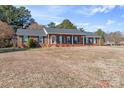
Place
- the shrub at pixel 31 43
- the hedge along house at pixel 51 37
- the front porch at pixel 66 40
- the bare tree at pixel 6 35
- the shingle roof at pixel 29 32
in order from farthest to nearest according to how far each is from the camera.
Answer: the front porch at pixel 66 40 < the shingle roof at pixel 29 32 < the hedge along house at pixel 51 37 < the bare tree at pixel 6 35 < the shrub at pixel 31 43

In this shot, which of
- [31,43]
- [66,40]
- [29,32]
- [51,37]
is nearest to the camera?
[31,43]

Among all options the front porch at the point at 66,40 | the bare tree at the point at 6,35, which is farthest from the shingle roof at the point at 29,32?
the bare tree at the point at 6,35

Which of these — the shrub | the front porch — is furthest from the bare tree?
the front porch

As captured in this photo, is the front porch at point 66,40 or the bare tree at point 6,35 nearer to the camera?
the bare tree at point 6,35

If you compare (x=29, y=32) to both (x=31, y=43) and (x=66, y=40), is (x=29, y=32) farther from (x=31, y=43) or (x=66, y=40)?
(x=66, y=40)

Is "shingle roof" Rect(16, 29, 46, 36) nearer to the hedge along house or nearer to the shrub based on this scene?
the hedge along house

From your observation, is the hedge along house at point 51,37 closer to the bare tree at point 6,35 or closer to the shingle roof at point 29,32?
the shingle roof at point 29,32

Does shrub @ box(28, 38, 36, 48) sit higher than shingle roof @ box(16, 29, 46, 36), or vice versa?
shingle roof @ box(16, 29, 46, 36)

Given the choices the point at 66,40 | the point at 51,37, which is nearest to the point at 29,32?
the point at 51,37

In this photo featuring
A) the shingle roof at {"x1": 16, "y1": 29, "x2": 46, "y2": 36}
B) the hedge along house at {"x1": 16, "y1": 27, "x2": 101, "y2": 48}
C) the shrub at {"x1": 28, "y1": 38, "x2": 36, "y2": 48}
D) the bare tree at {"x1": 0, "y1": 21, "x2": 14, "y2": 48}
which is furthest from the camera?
the shingle roof at {"x1": 16, "y1": 29, "x2": 46, "y2": 36}

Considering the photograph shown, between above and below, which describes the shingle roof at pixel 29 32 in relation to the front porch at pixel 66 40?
above

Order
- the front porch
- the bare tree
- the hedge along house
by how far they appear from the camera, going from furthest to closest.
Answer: the front porch
the hedge along house
the bare tree

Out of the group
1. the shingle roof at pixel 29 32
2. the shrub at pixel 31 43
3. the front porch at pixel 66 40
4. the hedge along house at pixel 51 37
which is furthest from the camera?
the front porch at pixel 66 40
